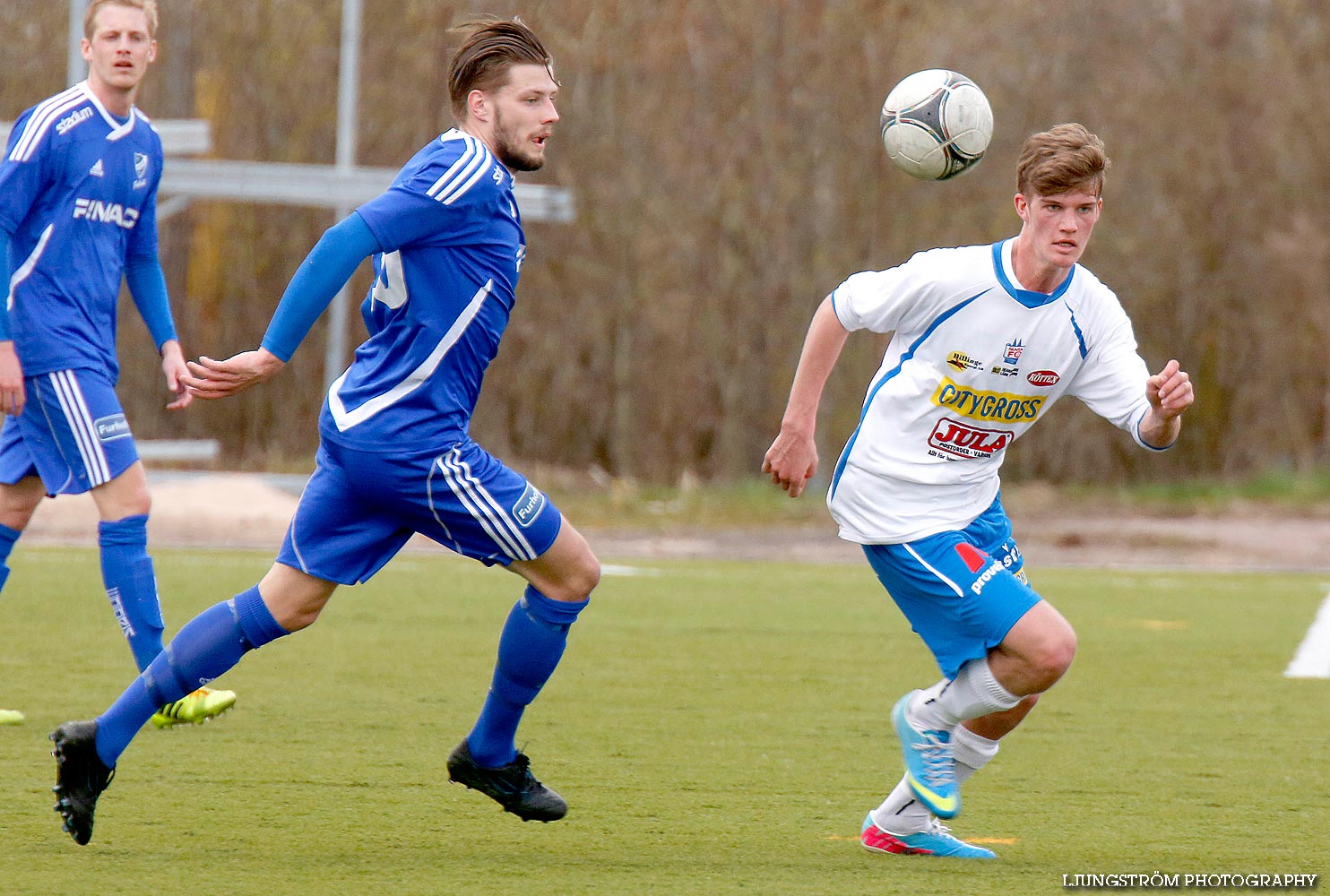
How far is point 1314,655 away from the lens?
7934mm

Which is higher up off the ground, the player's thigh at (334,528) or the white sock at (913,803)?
the player's thigh at (334,528)

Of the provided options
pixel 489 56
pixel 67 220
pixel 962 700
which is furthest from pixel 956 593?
pixel 67 220

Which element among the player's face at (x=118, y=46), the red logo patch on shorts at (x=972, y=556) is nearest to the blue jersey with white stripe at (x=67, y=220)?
the player's face at (x=118, y=46)

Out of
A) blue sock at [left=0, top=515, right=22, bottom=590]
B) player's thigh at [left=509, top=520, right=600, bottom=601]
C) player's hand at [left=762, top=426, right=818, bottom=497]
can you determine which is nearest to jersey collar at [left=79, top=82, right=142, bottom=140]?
blue sock at [left=0, top=515, right=22, bottom=590]

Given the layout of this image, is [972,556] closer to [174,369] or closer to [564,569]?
[564,569]

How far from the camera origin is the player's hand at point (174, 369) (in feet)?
16.2

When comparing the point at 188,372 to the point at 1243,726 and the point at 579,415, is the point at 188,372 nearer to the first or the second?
the point at 1243,726

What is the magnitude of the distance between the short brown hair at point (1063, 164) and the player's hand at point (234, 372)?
1887 mm

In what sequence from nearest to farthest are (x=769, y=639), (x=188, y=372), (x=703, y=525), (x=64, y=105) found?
(x=188, y=372) → (x=64, y=105) → (x=769, y=639) → (x=703, y=525)

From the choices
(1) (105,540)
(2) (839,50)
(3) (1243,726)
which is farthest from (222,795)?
(2) (839,50)

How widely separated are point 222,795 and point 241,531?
27.8 ft

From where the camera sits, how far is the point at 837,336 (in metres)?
4.25

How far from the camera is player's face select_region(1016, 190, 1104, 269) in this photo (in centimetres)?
417

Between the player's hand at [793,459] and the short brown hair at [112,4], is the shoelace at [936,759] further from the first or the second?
the short brown hair at [112,4]
